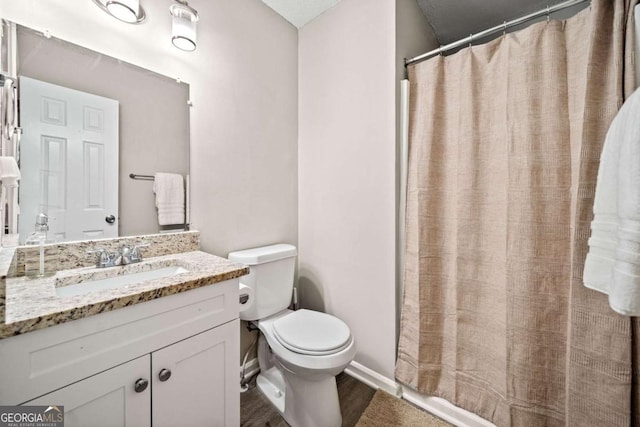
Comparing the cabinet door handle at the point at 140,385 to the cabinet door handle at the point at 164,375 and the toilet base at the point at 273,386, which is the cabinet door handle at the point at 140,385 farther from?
the toilet base at the point at 273,386

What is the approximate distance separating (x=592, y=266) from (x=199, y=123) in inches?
70.4

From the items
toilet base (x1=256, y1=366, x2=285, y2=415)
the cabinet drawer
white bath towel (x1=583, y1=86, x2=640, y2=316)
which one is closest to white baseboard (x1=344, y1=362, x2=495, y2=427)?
toilet base (x1=256, y1=366, x2=285, y2=415)

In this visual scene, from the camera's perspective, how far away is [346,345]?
1216mm

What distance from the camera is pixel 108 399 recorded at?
2.40ft

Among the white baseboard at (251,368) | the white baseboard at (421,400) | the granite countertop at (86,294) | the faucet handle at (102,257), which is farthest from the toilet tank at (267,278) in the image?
the white baseboard at (421,400)

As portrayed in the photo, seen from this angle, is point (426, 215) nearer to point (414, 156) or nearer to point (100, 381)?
point (414, 156)

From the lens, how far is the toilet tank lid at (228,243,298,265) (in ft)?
4.63

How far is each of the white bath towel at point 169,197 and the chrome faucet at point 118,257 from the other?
0.62 ft

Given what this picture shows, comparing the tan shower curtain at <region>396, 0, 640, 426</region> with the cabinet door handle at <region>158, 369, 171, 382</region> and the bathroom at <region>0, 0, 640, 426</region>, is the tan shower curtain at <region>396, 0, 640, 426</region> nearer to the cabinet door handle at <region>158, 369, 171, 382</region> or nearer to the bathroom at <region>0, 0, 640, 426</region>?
the bathroom at <region>0, 0, 640, 426</region>

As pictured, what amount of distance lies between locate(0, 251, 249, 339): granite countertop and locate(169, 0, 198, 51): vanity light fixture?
1.07m

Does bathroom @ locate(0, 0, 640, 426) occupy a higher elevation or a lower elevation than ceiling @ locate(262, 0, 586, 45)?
lower

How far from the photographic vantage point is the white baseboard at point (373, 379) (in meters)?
1.48

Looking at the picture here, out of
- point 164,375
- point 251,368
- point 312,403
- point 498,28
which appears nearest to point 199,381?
point 164,375

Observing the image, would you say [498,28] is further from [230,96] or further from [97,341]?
[97,341]
